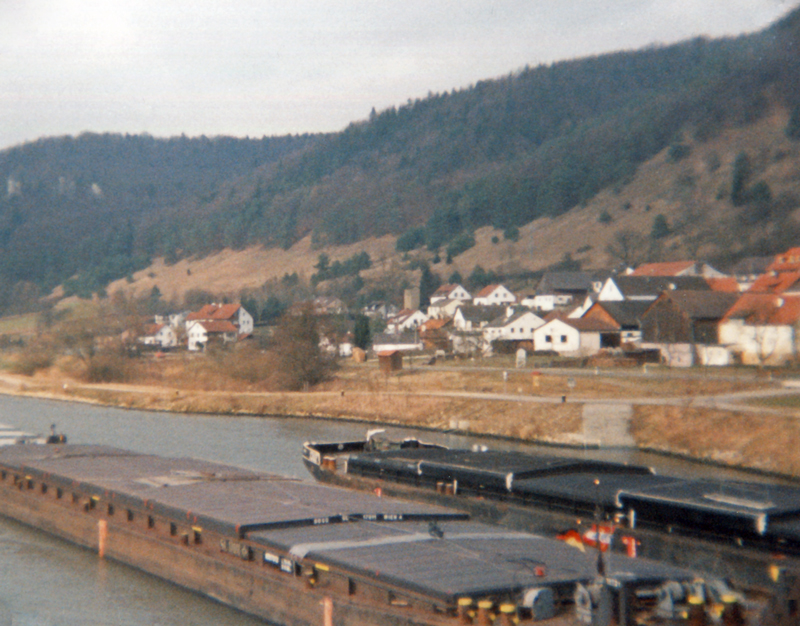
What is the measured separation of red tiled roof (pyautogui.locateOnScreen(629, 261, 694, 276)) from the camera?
9688 centimetres

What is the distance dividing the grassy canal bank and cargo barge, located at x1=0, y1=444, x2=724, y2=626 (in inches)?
726

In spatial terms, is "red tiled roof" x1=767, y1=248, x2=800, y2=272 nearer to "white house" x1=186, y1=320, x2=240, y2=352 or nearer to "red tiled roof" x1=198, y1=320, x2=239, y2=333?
"white house" x1=186, y1=320, x2=240, y2=352

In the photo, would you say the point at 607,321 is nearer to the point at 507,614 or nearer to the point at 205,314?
the point at 507,614

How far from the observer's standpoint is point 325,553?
49.0ft

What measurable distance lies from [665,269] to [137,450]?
74964 millimetres

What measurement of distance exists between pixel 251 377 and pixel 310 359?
20.4 feet

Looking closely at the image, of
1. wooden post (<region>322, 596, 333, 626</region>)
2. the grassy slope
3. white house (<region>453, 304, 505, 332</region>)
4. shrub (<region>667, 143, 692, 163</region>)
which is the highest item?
shrub (<region>667, 143, 692, 163</region>)

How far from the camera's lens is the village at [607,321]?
3412 centimetres

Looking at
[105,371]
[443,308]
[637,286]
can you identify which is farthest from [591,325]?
[443,308]

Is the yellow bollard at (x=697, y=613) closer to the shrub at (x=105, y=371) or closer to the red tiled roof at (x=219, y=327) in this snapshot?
the shrub at (x=105, y=371)

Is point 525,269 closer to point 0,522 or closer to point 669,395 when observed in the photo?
point 669,395

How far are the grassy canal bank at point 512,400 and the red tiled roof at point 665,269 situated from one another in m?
39.5

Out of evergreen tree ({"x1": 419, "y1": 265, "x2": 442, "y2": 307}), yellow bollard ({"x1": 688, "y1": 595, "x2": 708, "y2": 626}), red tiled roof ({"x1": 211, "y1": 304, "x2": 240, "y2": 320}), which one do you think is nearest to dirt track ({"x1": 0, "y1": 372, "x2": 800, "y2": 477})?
yellow bollard ({"x1": 688, "y1": 595, "x2": 708, "y2": 626})

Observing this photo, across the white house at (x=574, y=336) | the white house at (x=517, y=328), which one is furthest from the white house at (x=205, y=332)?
the white house at (x=574, y=336)
